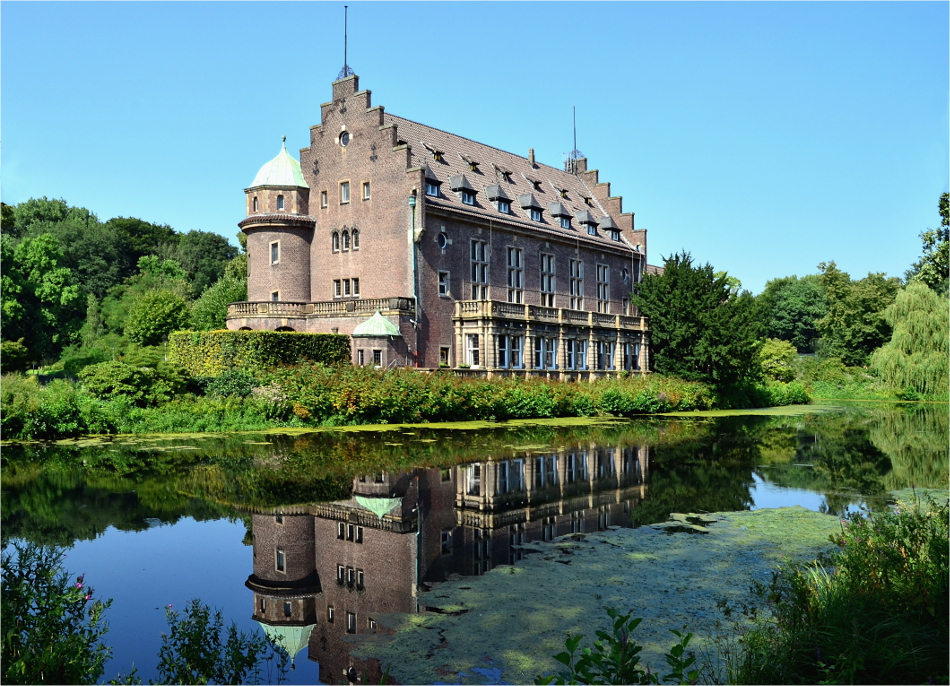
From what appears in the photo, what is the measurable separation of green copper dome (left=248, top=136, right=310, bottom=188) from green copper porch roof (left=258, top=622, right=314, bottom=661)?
119 ft

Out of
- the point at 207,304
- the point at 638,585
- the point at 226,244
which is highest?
the point at 226,244

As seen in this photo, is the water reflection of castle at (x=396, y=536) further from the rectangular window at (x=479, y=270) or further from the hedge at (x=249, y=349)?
the rectangular window at (x=479, y=270)

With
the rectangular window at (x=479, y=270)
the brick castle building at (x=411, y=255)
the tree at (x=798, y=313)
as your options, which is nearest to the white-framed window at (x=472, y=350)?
the brick castle building at (x=411, y=255)

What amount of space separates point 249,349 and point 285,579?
73.8 feet

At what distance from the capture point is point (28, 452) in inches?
711

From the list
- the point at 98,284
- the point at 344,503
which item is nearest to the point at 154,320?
the point at 98,284

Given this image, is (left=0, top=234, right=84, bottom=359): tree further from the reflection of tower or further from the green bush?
the green bush

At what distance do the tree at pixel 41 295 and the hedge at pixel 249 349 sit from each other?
31.0 metres

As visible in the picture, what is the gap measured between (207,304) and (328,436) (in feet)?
117

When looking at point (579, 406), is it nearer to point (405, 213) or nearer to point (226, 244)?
point (405, 213)

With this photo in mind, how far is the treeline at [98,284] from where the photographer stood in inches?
2162

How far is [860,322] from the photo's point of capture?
75.3m

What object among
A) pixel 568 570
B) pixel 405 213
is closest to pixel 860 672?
pixel 568 570

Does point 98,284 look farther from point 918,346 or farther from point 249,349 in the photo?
point 918,346
